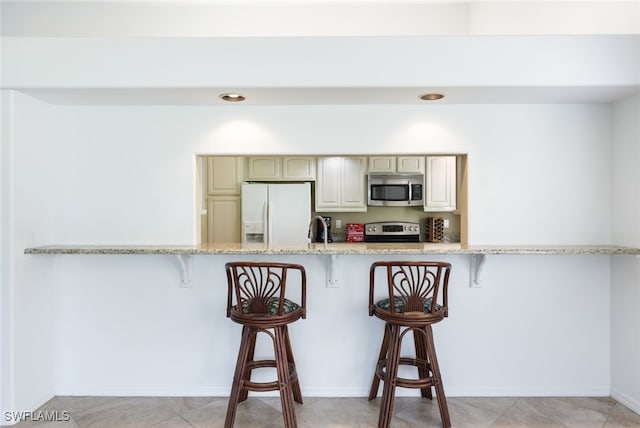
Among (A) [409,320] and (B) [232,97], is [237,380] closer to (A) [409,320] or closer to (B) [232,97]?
(A) [409,320]

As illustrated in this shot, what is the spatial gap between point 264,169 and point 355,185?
1094 mm

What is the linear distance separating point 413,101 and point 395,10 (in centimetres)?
101

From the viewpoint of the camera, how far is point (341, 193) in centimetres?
483

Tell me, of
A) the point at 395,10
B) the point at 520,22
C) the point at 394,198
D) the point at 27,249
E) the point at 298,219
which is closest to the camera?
the point at 27,249

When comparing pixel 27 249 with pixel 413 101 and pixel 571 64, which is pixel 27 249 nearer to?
pixel 413 101

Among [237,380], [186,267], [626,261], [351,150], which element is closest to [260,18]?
[351,150]

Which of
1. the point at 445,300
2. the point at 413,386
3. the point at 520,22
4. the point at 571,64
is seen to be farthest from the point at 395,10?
the point at 413,386

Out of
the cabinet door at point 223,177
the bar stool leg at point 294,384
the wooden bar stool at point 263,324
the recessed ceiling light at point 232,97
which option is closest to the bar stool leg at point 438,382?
the wooden bar stool at point 263,324

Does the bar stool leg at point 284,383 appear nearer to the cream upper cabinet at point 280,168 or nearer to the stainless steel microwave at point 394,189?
the cream upper cabinet at point 280,168

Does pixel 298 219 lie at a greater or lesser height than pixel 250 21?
lesser

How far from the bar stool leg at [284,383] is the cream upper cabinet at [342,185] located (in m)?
2.73

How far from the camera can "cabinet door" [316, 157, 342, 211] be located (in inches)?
188

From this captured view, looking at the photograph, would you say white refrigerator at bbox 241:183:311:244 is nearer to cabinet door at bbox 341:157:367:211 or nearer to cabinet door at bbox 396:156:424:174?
cabinet door at bbox 341:157:367:211

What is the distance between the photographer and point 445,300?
2277 mm
